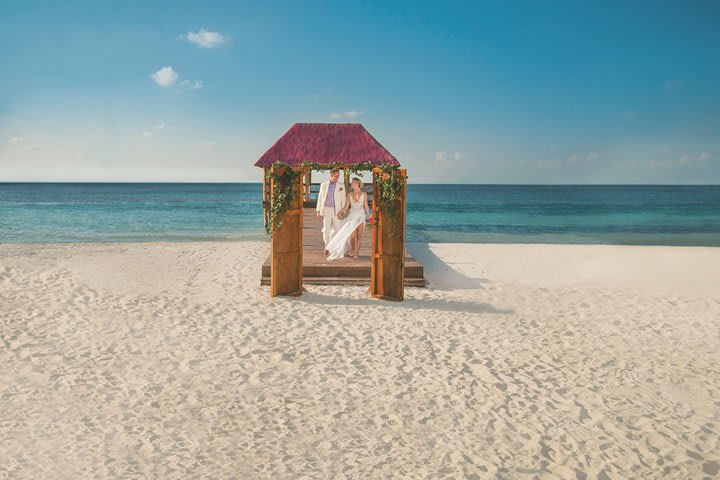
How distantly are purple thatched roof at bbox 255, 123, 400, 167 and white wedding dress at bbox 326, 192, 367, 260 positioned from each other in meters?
6.55

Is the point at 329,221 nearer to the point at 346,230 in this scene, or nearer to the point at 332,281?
the point at 346,230

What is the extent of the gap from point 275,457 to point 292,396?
976mm

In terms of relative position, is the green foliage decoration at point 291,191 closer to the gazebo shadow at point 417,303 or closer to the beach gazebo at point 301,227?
the beach gazebo at point 301,227

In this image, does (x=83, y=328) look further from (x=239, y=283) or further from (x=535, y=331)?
(x=535, y=331)

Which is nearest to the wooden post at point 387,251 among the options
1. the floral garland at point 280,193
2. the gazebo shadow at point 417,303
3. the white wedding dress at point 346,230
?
the gazebo shadow at point 417,303

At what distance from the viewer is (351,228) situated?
9578 mm

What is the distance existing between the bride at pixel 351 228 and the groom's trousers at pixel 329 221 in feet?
1.42

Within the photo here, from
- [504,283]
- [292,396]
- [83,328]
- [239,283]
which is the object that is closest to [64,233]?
[239,283]

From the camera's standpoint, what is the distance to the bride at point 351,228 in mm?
9133

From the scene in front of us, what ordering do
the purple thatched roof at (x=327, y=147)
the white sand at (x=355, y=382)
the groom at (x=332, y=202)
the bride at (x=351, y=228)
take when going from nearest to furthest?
1. the white sand at (x=355, y=382)
2. the bride at (x=351, y=228)
3. the groom at (x=332, y=202)
4. the purple thatched roof at (x=327, y=147)

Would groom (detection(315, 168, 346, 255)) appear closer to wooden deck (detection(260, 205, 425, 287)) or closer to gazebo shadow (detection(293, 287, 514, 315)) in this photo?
wooden deck (detection(260, 205, 425, 287))

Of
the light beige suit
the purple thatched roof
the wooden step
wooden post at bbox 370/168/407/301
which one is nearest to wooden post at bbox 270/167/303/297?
the wooden step

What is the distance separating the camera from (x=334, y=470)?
11.7 ft

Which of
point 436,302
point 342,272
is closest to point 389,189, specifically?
point 436,302
